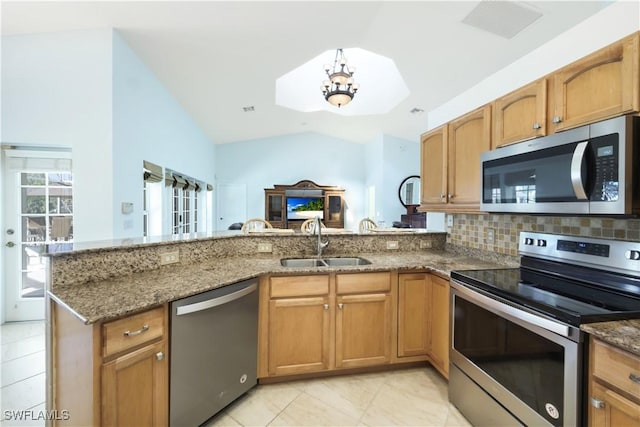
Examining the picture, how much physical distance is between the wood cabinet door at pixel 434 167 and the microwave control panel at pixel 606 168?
3.55ft

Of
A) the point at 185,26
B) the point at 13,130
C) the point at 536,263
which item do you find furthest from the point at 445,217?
the point at 13,130

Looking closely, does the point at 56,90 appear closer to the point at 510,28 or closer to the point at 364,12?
the point at 364,12

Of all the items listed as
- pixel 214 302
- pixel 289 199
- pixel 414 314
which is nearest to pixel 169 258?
pixel 214 302

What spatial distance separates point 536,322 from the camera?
120 centimetres

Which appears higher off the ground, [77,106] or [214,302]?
[77,106]

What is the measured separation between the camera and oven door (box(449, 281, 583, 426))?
1.09 meters

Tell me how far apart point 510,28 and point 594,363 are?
8.61 ft

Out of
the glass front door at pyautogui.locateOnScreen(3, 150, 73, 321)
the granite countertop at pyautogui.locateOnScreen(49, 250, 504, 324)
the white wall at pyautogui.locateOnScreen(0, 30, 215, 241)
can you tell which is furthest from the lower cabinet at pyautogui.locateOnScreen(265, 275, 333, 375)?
the glass front door at pyautogui.locateOnScreen(3, 150, 73, 321)

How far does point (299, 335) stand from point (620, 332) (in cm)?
158

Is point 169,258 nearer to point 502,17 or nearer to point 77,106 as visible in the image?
point 77,106

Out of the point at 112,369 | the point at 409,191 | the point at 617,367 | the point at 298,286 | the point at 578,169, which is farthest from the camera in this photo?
the point at 409,191

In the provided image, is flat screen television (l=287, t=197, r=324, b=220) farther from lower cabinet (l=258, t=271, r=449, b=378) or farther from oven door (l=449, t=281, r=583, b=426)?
oven door (l=449, t=281, r=583, b=426)

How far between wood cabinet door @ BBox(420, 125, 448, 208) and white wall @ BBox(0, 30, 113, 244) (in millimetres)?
2905

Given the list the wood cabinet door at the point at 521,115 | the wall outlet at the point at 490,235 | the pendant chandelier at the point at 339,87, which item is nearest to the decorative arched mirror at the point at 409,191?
the pendant chandelier at the point at 339,87
